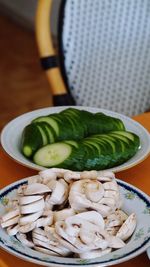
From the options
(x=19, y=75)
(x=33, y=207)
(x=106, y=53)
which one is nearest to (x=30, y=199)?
(x=33, y=207)

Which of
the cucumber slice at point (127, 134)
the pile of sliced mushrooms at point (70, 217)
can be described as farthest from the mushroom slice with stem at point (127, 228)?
the cucumber slice at point (127, 134)

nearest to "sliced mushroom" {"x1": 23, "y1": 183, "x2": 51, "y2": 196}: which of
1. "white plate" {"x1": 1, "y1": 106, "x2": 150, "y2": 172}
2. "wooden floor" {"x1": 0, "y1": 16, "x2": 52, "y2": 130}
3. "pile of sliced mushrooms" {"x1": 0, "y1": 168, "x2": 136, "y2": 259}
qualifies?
"pile of sliced mushrooms" {"x1": 0, "y1": 168, "x2": 136, "y2": 259}

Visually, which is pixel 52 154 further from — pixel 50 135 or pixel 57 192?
pixel 57 192

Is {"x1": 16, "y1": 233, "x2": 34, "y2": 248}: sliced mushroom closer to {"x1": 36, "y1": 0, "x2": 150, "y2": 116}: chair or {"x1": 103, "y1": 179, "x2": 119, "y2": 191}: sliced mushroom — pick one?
{"x1": 103, "y1": 179, "x2": 119, "y2": 191}: sliced mushroom

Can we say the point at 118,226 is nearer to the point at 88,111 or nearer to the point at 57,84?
Answer: the point at 88,111

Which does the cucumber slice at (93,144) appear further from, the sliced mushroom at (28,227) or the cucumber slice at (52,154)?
the sliced mushroom at (28,227)

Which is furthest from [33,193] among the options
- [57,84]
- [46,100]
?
[46,100]

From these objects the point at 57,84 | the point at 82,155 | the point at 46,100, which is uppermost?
the point at 82,155
